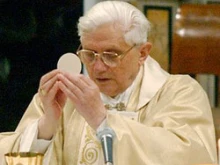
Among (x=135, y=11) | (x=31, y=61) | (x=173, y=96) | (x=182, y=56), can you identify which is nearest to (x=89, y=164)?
(x=173, y=96)

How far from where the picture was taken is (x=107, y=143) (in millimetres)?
1395

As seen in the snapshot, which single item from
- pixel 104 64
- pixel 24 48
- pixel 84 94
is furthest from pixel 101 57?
pixel 24 48

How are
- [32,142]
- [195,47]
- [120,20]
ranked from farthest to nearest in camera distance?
1. [195,47]
2. [120,20]
3. [32,142]

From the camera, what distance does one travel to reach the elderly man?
→ 5.74 feet

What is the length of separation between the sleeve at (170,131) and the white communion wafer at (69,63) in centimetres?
17

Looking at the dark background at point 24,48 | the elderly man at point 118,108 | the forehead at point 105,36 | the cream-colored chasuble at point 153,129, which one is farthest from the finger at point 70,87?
the dark background at point 24,48

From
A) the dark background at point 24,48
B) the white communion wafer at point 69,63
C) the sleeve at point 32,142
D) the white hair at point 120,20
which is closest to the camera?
the white communion wafer at point 69,63

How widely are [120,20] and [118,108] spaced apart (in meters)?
0.27

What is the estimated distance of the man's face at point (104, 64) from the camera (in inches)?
75.0

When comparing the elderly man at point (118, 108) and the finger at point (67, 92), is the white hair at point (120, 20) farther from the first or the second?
the finger at point (67, 92)

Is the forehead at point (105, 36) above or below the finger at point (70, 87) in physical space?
above

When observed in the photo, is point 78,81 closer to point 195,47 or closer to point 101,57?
point 101,57

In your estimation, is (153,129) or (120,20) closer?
(153,129)

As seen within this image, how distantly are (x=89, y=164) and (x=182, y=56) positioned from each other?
0.98m
